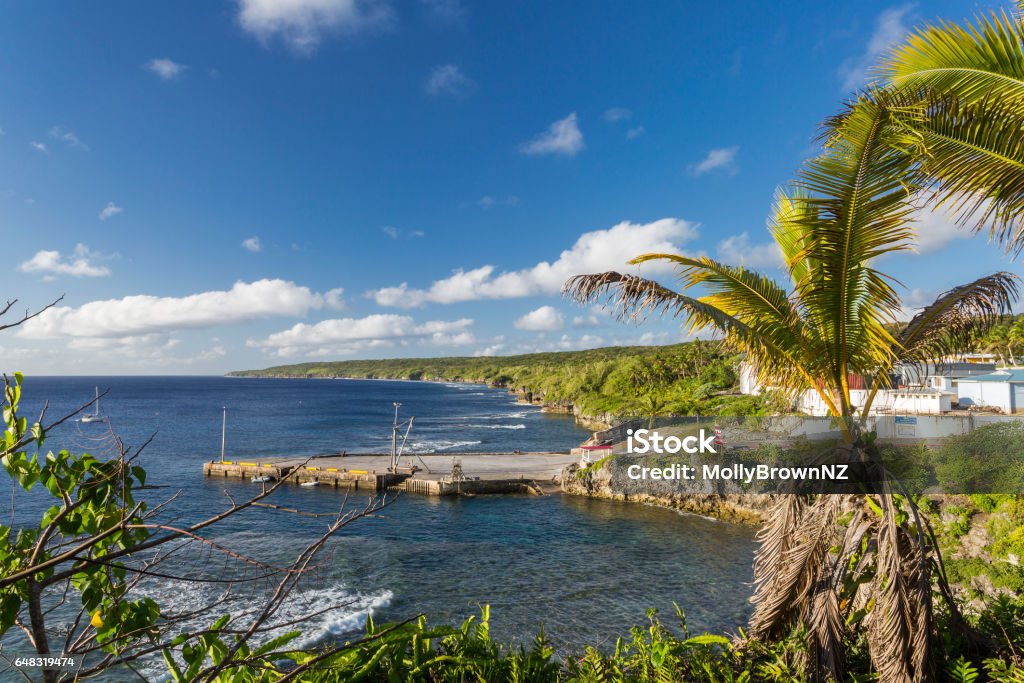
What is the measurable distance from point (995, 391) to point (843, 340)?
3105 cm

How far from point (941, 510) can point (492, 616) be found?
14.1 m

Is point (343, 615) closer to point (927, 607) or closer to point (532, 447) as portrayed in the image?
point (927, 607)

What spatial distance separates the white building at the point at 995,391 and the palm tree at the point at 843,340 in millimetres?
28985

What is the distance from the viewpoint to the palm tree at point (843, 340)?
4.83m

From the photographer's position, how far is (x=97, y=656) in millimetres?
15234

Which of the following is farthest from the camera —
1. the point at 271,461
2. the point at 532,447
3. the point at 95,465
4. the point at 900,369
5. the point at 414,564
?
the point at 532,447

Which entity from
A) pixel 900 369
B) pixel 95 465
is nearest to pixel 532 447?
pixel 900 369

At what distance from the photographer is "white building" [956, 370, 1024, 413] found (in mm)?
27328

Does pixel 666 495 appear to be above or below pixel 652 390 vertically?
below

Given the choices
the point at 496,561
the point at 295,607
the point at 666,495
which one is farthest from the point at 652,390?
the point at 295,607

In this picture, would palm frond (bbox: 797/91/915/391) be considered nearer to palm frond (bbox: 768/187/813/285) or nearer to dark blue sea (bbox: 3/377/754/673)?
palm frond (bbox: 768/187/813/285)

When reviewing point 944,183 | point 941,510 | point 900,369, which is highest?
point 944,183

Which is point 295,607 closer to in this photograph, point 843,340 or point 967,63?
point 843,340

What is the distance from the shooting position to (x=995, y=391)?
92.4 ft
